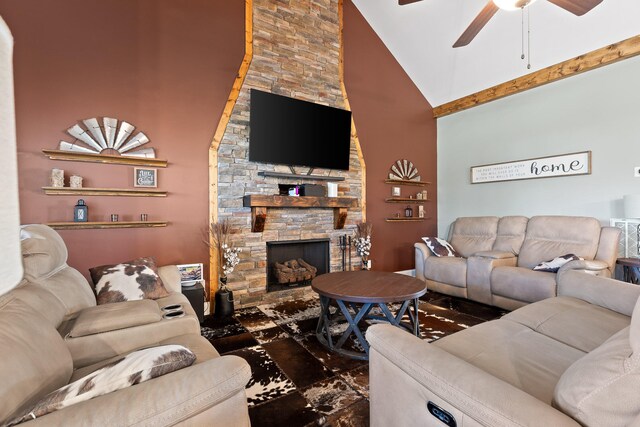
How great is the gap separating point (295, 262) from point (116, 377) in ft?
9.97

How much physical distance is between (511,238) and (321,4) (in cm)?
409

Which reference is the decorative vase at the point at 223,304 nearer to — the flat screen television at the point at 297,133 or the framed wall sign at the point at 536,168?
the flat screen television at the point at 297,133

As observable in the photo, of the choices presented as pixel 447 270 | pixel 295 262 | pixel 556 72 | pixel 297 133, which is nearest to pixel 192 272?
pixel 295 262

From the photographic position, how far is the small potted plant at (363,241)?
434cm

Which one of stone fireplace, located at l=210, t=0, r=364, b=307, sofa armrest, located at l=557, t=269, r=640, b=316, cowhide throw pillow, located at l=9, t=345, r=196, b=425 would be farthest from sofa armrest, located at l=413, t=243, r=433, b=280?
cowhide throw pillow, located at l=9, t=345, r=196, b=425

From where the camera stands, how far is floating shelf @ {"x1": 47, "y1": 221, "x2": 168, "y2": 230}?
2.69m

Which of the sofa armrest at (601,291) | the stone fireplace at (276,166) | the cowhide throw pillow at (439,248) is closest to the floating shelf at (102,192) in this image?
the stone fireplace at (276,166)

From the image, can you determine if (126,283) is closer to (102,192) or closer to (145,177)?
(102,192)

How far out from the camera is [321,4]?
4.16 metres

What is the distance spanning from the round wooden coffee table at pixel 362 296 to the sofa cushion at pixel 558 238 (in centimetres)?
201

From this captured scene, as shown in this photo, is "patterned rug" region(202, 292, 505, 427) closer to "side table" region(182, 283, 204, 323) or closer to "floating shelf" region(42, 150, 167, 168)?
"side table" region(182, 283, 204, 323)

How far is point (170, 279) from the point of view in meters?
2.52

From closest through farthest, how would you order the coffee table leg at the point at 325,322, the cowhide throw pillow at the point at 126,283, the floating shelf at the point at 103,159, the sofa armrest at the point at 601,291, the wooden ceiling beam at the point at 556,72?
the sofa armrest at the point at 601,291 → the cowhide throw pillow at the point at 126,283 → the coffee table leg at the point at 325,322 → the floating shelf at the point at 103,159 → the wooden ceiling beam at the point at 556,72

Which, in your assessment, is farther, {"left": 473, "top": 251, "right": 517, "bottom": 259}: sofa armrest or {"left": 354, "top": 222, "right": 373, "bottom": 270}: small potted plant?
{"left": 354, "top": 222, "right": 373, "bottom": 270}: small potted plant
